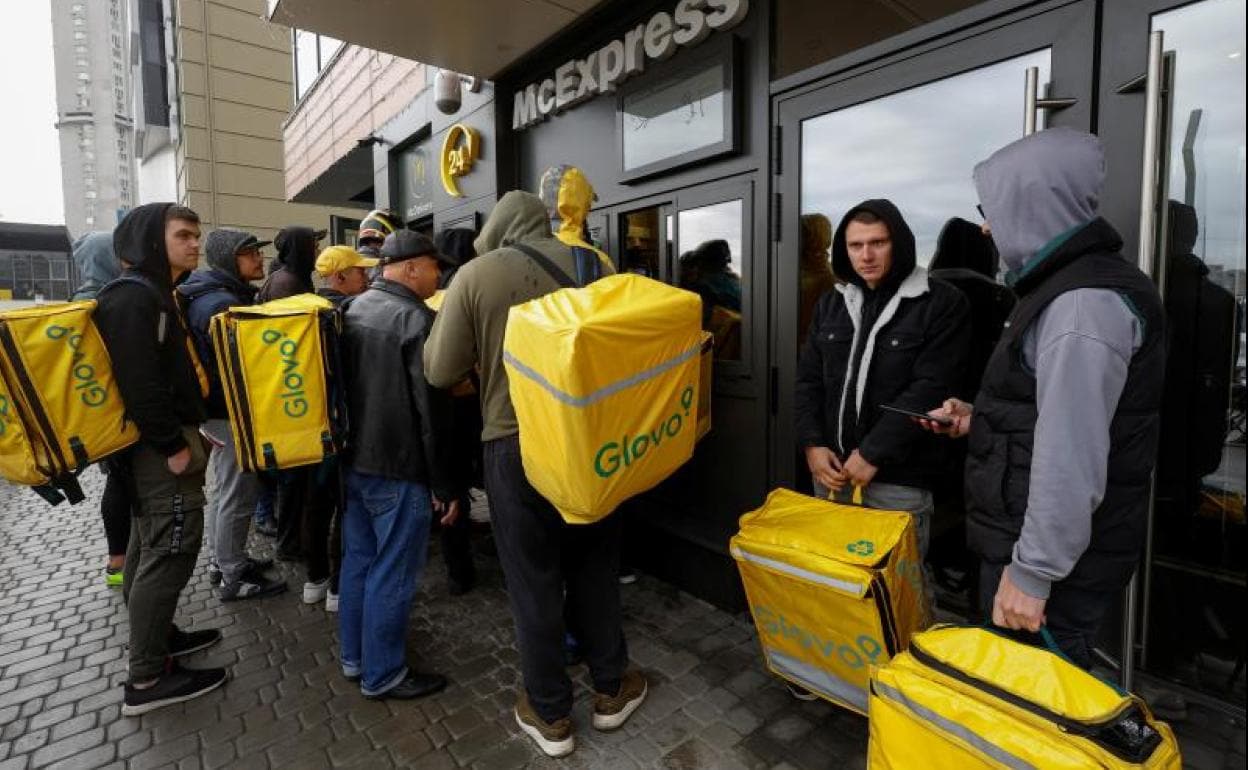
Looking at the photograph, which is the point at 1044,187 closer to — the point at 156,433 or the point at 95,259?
the point at 156,433

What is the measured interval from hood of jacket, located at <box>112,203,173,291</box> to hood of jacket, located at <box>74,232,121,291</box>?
2.05 ft

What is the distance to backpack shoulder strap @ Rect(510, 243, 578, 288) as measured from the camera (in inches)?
101

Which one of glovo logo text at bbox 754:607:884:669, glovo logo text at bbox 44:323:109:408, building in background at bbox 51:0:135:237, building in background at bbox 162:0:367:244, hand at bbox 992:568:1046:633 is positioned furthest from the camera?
building in background at bbox 51:0:135:237

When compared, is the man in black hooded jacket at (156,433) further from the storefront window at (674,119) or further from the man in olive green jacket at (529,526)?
the storefront window at (674,119)

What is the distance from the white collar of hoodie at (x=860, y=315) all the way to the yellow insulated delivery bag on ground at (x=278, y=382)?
2.33m

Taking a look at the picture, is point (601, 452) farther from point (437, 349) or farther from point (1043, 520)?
point (1043, 520)

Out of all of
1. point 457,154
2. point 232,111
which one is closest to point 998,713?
point 457,154

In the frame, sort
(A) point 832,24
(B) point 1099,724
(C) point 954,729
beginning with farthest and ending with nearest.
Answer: (A) point 832,24
(C) point 954,729
(B) point 1099,724

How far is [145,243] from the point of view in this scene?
117 inches

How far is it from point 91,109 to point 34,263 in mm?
52036

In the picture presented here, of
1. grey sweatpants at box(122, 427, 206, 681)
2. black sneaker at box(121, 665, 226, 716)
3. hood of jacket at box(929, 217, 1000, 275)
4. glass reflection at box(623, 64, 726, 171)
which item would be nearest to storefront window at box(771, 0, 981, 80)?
glass reflection at box(623, 64, 726, 171)

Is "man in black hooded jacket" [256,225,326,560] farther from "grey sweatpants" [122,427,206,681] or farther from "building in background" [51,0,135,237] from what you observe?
"building in background" [51,0,135,237]

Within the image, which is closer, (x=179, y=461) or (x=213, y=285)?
(x=179, y=461)

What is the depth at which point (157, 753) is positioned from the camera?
267cm
